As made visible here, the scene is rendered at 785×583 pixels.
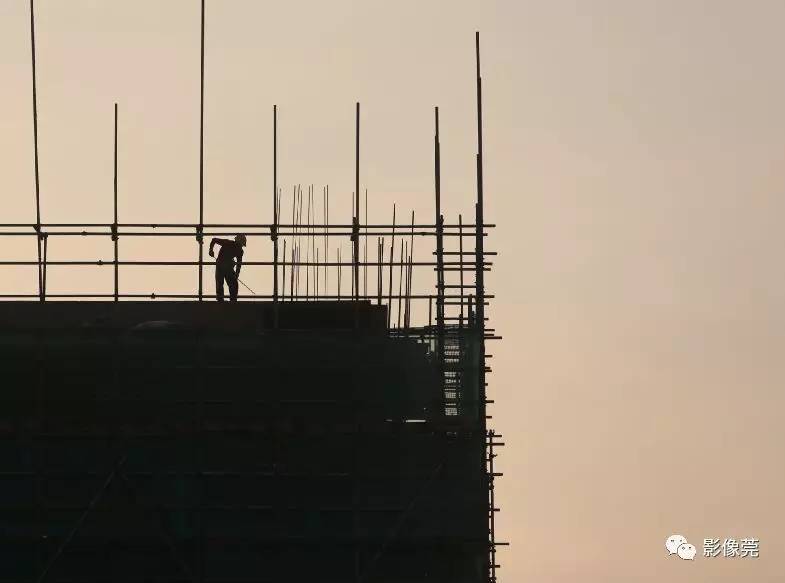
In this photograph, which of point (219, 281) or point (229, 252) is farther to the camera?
point (229, 252)

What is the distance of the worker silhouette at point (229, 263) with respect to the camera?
188 ft

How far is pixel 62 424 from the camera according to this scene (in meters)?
54.8

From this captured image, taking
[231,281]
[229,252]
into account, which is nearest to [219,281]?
[231,281]

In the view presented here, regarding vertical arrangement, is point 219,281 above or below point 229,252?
below

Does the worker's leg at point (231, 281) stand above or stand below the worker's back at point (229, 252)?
below

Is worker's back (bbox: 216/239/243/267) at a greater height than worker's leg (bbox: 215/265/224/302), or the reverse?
worker's back (bbox: 216/239/243/267)

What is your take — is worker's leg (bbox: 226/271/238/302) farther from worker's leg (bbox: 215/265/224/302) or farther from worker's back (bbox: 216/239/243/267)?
worker's back (bbox: 216/239/243/267)

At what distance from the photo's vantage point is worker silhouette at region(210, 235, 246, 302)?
57.3m

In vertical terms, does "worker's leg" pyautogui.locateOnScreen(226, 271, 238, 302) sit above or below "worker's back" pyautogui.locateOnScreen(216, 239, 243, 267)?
below

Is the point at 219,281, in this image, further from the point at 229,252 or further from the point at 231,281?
the point at 229,252

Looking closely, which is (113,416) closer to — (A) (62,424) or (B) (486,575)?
(A) (62,424)

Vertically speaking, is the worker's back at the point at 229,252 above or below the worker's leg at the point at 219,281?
above

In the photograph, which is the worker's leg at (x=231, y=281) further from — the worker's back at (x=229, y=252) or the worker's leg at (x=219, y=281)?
the worker's back at (x=229, y=252)

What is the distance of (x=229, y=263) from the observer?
188ft
